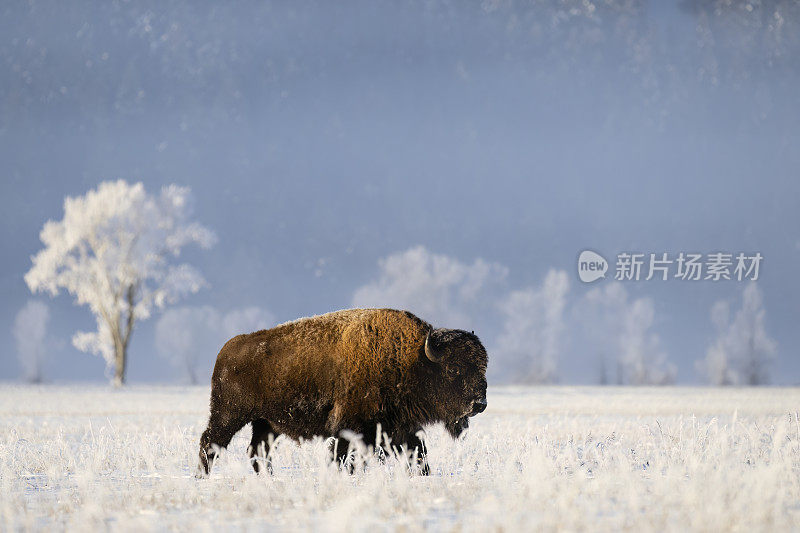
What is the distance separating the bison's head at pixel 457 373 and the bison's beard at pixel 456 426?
0.11 metres

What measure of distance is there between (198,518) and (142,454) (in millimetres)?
5073

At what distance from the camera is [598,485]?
8172 mm

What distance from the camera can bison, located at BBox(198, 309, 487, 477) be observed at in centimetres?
966

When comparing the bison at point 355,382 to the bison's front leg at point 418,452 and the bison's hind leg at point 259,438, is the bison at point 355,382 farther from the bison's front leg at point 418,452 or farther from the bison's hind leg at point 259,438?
the bison's hind leg at point 259,438

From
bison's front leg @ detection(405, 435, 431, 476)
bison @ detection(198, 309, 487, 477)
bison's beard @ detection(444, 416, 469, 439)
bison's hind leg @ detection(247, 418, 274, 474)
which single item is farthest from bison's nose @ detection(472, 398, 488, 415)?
bison's hind leg @ detection(247, 418, 274, 474)

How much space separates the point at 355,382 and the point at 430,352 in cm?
103

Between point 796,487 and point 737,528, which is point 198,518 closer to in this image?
point 737,528

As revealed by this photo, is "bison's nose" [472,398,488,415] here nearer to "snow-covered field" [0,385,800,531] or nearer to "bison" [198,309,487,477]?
"bison" [198,309,487,477]

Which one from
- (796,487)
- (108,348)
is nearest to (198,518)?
(796,487)

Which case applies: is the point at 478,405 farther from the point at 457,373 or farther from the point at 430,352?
the point at 430,352

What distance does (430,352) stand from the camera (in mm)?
9422

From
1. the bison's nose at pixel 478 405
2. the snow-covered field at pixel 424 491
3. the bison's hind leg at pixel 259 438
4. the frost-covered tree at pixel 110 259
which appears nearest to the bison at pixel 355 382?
the bison's nose at pixel 478 405

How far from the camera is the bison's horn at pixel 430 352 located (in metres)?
9.41

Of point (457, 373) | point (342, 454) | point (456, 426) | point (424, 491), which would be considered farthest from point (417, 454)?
point (424, 491)
